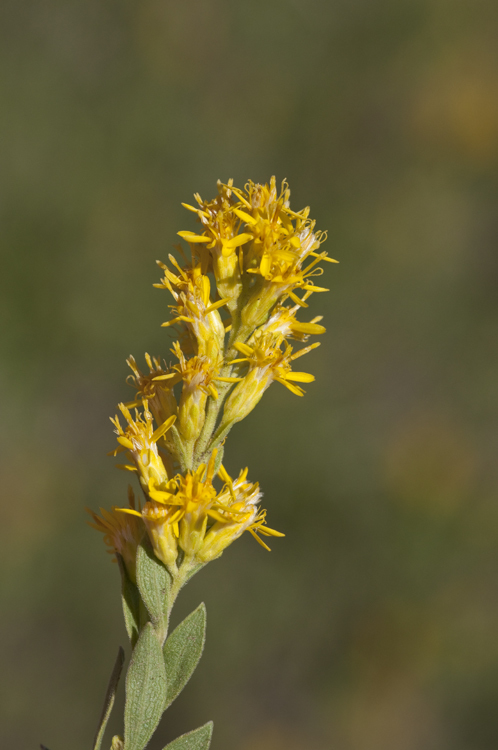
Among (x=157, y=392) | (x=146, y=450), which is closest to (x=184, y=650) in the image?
(x=146, y=450)

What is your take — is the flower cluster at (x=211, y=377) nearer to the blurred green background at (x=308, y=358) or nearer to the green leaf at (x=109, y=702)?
the green leaf at (x=109, y=702)

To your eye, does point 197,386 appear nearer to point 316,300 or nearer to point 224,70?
point 316,300

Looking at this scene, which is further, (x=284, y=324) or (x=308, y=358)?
(x=308, y=358)

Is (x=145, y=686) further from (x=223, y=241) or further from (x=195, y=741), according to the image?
(x=223, y=241)

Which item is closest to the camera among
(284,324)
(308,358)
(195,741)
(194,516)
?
(195,741)

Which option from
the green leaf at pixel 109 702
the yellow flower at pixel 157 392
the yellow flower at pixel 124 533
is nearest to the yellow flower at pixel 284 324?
the yellow flower at pixel 157 392

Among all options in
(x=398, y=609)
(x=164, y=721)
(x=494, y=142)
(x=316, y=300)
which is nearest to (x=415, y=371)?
(x=316, y=300)

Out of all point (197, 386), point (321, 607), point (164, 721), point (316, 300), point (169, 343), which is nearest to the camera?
point (197, 386)
